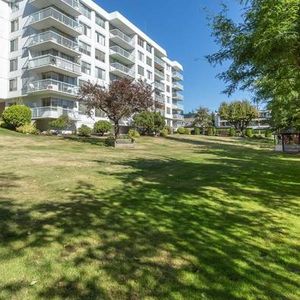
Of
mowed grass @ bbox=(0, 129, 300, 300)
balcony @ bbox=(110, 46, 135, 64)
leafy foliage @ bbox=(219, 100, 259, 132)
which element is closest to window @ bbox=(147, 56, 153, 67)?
balcony @ bbox=(110, 46, 135, 64)

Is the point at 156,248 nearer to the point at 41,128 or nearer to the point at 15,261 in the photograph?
the point at 15,261

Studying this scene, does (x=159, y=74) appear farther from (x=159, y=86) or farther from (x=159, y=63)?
(x=159, y=86)

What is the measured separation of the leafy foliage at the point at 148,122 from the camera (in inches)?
1937

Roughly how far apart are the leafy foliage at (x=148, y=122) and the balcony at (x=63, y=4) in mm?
16044

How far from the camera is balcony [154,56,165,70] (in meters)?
74.2

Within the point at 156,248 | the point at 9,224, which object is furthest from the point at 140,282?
the point at 9,224

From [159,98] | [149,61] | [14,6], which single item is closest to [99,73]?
[14,6]

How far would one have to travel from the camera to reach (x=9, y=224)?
5.98 metres

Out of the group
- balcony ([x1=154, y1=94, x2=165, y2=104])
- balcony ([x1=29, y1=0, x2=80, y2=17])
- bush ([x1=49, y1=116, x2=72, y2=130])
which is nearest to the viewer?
bush ([x1=49, y1=116, x2=72, y2=130])

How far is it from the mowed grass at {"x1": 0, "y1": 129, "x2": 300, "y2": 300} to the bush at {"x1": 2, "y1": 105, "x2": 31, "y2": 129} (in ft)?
93.8

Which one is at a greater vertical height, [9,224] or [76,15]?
[76,15]

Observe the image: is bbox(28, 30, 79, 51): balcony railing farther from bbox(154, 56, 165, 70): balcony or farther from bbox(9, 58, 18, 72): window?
bbox(154, 56, 165, 70): balcony

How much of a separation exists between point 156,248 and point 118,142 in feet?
76.0

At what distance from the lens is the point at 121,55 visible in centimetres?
5662
